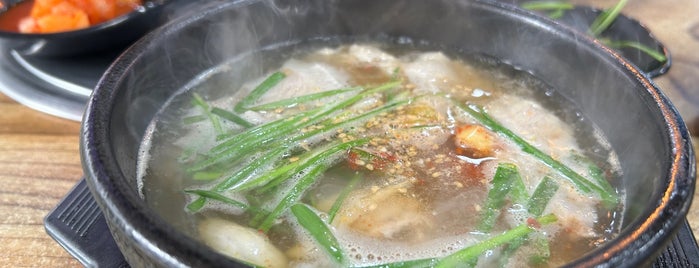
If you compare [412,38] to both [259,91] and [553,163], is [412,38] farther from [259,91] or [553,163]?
[553,163]

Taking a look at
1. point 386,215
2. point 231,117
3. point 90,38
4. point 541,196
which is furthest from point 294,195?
point 90,38

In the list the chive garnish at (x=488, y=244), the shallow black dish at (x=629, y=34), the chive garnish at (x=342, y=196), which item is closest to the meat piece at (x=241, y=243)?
the chive garnish at (x=342, y=196)

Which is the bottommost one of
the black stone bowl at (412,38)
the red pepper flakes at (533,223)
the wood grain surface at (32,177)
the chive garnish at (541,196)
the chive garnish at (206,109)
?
the wood grain surface at (32,177)

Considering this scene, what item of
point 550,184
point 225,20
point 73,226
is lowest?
point 73,226

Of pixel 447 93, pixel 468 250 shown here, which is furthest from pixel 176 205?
pixel 447 93

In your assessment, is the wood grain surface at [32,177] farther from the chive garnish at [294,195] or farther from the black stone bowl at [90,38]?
the chive garnish at [294,195]

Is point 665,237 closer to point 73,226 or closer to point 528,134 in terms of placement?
point 528,134
